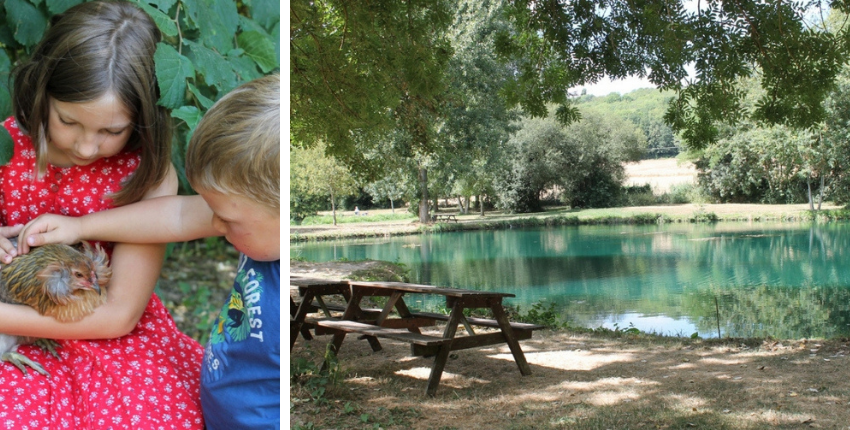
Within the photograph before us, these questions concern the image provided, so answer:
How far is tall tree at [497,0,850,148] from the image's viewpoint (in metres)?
3.26

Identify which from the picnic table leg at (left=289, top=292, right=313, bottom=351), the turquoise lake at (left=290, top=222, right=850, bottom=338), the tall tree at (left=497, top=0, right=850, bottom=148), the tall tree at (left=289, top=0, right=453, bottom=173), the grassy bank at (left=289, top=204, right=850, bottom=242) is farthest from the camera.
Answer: the turquoise lake at (left=290, top=222, right=850, bottom=338)

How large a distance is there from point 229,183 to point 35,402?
300mm

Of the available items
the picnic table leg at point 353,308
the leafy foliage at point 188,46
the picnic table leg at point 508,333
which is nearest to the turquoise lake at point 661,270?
the picnic table leg at point 353,308

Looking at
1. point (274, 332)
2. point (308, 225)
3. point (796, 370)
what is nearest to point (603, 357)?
point (796, 370)

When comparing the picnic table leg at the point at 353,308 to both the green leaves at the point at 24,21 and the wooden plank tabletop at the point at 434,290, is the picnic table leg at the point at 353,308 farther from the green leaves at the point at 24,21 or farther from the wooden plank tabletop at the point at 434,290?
the green leaves at the point at 24,21

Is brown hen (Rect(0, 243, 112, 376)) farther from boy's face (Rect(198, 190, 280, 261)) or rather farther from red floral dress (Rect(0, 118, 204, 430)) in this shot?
boy's face (Rect(198, 190, 280, 261))

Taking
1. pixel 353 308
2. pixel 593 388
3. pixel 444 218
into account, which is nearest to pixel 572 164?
pixel 444 218

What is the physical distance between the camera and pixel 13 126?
69 centimetres

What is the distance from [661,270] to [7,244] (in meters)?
4.82

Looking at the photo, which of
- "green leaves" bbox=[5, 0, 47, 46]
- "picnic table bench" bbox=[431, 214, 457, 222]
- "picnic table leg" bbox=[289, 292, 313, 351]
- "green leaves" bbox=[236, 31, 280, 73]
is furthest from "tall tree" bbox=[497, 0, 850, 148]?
"green leaves" bbox=[5, 0, 47, 46]

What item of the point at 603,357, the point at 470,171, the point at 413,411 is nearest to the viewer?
the point at 413,411

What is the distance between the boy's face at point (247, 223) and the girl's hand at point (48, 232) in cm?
13

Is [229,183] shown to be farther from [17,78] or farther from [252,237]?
[17,78]

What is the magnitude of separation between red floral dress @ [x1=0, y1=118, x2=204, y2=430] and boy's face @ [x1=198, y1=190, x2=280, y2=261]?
0.41ft
